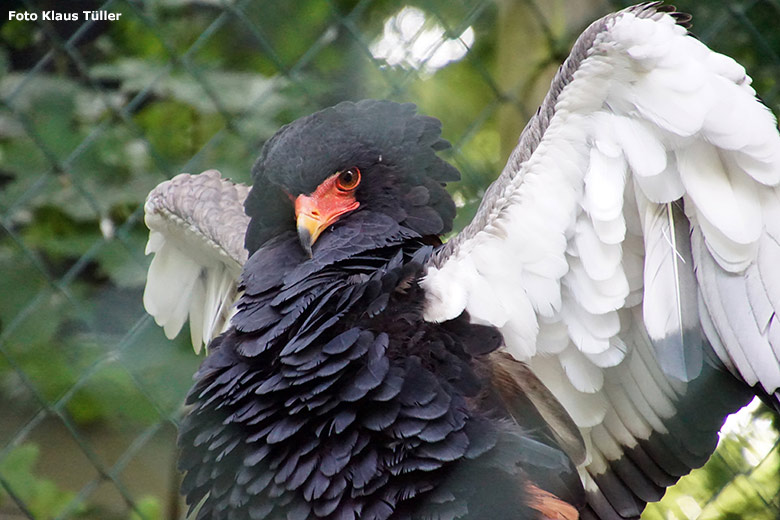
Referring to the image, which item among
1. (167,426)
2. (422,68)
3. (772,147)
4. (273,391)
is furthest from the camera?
(167,426)

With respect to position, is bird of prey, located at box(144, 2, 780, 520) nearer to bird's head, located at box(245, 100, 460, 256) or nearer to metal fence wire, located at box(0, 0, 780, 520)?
bird's head, located at box(245, 100, 460, 256)

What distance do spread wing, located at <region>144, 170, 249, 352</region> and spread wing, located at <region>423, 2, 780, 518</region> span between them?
0.55 metres

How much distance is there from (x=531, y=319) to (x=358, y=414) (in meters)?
0.22

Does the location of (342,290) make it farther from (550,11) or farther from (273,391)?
(550,11)

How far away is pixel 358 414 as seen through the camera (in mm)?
1069

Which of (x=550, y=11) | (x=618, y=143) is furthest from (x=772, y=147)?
(x=550, y=11)

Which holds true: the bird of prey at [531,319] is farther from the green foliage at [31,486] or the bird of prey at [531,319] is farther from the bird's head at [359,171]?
the green foliage at [31,486]

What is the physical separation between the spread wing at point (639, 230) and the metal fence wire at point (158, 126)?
48 centimetres

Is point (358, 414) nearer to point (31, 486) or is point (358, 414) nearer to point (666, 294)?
point (666, 294)

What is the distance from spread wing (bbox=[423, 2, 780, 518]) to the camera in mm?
967

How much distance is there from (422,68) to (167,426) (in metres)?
0.73

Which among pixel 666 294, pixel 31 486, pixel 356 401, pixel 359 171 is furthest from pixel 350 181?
pixel 31 486

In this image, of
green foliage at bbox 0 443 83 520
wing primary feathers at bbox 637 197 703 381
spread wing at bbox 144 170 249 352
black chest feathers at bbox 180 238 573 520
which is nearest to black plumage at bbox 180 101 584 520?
black chest feathers at bbox 180 238 573 520

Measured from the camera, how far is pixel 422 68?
1.46 m
